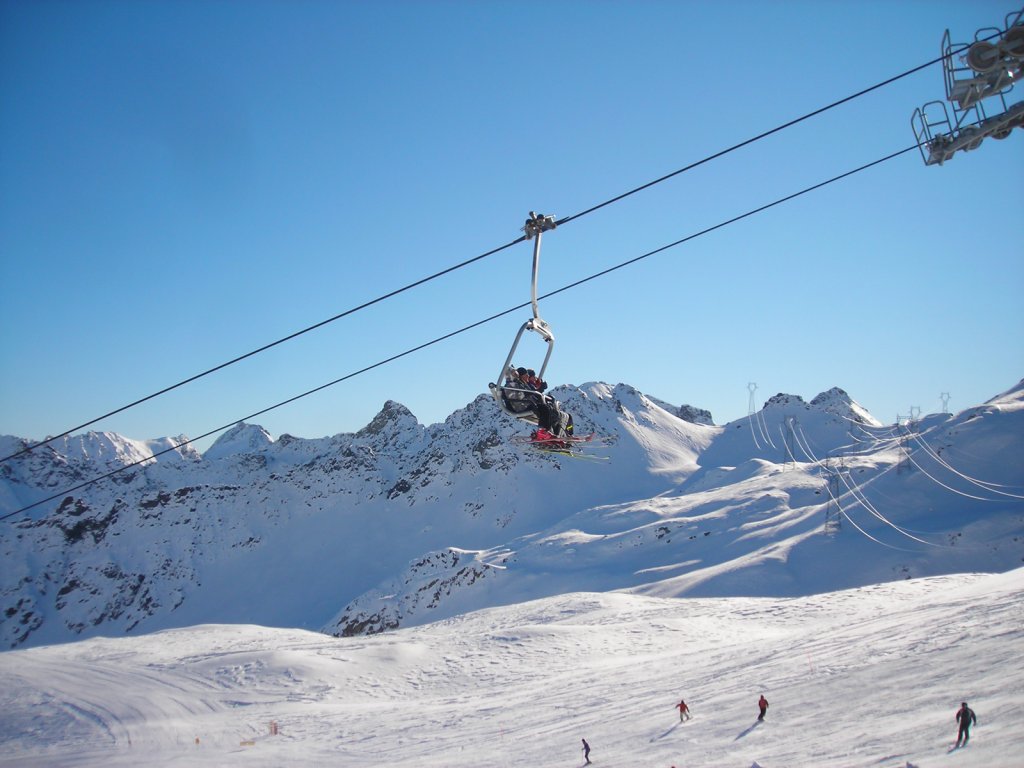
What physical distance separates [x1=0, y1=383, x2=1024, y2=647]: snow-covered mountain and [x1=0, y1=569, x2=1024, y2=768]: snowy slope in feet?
40.3

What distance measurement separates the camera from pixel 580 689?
2858 cm

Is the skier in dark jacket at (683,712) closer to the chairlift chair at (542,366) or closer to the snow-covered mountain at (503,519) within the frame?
the chairlift chair at (542,366)

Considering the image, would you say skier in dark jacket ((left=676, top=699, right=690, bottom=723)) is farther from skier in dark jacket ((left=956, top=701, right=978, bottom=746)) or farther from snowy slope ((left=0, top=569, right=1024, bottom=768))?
skier in dark jacket ((left=956, top=701, right=978, bottom=746))

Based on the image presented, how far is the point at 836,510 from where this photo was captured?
59969 mm

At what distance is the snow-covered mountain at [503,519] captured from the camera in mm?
54656

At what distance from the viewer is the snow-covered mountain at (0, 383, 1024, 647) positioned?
179 ft

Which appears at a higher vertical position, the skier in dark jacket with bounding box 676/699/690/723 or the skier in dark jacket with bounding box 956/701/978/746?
the skier in dark jacket with bounding box 956/701/978/746

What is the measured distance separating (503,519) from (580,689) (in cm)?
7293

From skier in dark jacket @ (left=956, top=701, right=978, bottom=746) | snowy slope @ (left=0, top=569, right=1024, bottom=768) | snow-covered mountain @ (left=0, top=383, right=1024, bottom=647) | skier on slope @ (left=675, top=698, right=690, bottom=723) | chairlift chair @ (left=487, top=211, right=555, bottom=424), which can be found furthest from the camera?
snow-covered mountain @ (left=0, top=383, right=1024, bottom=647)

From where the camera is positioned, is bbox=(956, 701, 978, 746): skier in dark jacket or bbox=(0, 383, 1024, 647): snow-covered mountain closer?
bbox=(956, 701, 978, 746): skier in dark jacket

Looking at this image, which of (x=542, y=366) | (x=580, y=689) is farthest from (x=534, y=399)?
(x=580, y=689)

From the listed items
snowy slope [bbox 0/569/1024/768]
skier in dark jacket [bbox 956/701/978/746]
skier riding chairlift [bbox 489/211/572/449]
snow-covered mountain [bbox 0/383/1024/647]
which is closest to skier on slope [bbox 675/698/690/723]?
snowy slope [bbox 0/569/1024/768]

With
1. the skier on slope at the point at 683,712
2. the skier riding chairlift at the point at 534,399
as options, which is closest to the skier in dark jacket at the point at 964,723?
the skier on slope at the point at 683,712

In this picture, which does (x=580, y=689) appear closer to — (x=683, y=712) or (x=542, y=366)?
(x=683, y=712)
